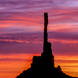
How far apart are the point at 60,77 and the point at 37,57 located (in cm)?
467

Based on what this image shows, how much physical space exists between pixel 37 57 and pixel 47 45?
2512mm

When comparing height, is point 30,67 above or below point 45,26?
below

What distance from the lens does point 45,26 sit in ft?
208

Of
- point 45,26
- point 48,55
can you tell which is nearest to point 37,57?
point 48,55

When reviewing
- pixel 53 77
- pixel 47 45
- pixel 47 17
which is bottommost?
Result: pixel 53 77

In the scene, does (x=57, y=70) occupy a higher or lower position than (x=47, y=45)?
lower

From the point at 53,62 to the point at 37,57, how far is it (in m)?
Answer: 2.68

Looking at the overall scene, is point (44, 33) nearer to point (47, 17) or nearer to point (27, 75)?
point (47, 17)

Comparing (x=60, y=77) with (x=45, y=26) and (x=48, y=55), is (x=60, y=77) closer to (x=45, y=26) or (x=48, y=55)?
(x=48, y=55)

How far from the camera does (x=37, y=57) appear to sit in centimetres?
6072

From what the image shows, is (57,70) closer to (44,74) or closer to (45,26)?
(44,74)

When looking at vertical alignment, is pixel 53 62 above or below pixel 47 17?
below

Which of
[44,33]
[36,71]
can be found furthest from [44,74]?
[44,33]

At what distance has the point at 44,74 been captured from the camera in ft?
200
